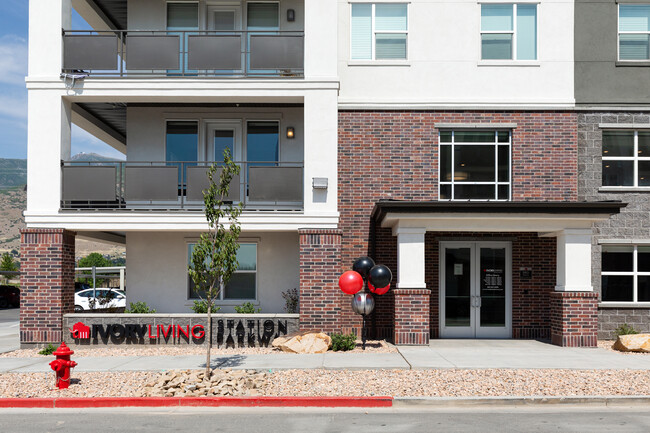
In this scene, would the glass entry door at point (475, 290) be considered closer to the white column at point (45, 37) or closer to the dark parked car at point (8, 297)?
the white column at point (45, 37)

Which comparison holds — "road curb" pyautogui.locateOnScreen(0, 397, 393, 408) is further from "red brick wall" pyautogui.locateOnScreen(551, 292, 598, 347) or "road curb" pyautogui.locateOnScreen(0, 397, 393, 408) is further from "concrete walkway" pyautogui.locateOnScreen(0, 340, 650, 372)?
"red brick wall" pyautogui.locateOnScreen(551, 292, 598, 347)

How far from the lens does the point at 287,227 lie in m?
13.9

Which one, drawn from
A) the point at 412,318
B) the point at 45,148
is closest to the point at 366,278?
the point at 412,318

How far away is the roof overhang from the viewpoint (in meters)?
13.0

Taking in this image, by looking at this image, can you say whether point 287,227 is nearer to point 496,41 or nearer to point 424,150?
point 424,150

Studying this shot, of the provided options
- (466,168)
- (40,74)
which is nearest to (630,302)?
(466,168)

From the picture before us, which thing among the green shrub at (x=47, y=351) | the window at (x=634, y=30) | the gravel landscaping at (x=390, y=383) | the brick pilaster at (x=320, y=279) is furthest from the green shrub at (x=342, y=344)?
the window at (x=634, y=30)

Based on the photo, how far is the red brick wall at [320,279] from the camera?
533 inches

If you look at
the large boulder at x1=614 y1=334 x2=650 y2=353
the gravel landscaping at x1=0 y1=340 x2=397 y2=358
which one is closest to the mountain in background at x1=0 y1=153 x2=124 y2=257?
the gravel landscaping at x1=0 y1=340 x2=397 y2=358

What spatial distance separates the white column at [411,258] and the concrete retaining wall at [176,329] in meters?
2.84

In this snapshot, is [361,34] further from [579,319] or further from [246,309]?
[579,319]

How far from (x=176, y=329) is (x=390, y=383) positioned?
6.27 meters

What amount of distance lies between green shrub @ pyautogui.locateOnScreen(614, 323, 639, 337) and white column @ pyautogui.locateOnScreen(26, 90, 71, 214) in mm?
14812

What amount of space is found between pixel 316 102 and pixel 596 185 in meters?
7.88
